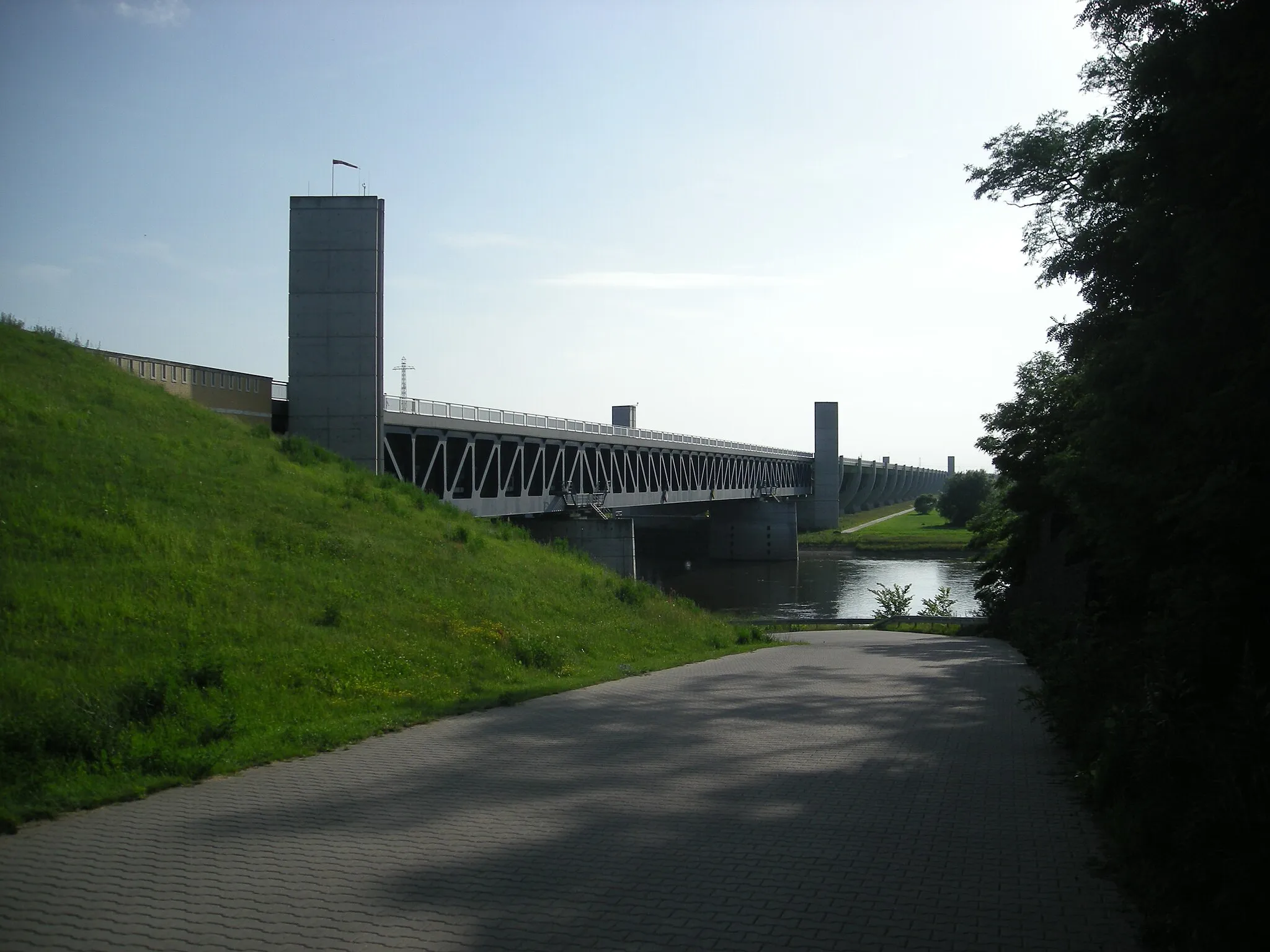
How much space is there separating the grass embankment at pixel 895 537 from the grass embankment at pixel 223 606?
5728 centimetres

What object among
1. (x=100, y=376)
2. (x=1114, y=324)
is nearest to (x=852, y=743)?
(x=1114, y=324)

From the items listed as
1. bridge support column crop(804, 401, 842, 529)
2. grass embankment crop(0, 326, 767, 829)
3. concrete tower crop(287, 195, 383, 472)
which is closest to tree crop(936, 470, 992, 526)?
bridge support column crop(804, 401, 842, 529)

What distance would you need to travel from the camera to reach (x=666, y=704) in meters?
13.5

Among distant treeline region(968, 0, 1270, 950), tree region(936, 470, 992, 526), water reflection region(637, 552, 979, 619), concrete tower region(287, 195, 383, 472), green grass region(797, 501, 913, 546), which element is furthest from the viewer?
tree region(936, 470, 992, 526)

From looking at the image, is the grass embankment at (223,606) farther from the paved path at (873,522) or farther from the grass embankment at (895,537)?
the paved path at (873,522)

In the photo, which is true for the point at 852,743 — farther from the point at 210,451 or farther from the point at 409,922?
the point at 210,451

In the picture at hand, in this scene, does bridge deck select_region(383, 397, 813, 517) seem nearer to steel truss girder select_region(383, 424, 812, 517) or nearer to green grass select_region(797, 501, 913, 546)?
steel truss girder select_region(383, 424, 812, 517)

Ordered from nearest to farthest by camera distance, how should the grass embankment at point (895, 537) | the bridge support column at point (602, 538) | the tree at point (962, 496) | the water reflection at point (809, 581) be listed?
the bridge support column at point (602, 538)
the water reflection at point (809, 581)
the grass embankment at point (895, 537)
the tree at point (962, 496)

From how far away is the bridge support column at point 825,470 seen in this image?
354ft

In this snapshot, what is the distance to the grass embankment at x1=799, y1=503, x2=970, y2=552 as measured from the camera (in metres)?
86.6

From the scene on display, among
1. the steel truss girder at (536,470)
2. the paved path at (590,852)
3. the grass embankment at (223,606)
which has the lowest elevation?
the paved path at (590,852)

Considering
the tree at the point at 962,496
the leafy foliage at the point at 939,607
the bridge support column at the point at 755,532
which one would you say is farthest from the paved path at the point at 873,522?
the leafy foliage at the point at 939,607

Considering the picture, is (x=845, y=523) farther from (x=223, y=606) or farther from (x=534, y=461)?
(x=223, y=606)

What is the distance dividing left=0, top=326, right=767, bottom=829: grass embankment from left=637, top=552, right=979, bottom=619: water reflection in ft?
78.2
